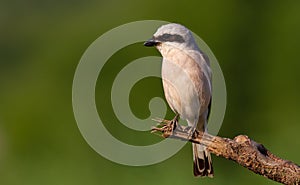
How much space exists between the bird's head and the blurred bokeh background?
365 cm

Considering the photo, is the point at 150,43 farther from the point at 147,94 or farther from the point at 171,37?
the point at 147,94

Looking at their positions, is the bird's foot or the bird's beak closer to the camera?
the bird's beak

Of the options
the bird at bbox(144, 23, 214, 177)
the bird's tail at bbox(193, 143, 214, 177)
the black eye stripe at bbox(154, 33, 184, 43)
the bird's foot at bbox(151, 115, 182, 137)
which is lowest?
the bird's tail at bbox(193, 143, 214, 177)

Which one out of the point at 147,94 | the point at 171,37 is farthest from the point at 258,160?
the point at 147,94

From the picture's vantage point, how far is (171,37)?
380 centimetres

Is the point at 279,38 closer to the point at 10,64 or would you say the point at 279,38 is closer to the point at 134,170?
the point at 134,170

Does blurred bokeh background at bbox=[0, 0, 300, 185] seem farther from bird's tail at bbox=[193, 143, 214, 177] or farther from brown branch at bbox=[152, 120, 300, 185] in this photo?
brown branch at bbox=[152, 120, 300, 185]

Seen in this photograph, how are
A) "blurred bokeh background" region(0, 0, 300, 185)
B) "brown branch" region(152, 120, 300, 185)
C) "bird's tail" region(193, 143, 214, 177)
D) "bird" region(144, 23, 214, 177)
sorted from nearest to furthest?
"brown branch" region(152, 120, 300, 185)
"bird" region(144, 23, 214, 177)
"bird's tail" region(193, 143, 214, 177)
"blurred bokeh background" region(0, 0, 300, 185)

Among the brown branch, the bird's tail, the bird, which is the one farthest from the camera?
the bird's tail

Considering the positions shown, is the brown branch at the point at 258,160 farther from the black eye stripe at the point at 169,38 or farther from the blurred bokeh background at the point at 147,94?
the blurred bokeh background at the point at 147,94

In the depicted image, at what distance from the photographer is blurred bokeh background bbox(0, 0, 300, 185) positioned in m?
8.33

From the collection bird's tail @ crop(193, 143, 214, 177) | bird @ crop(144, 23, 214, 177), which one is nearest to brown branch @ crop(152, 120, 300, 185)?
bird @ crop(144, 23, 214, 177)

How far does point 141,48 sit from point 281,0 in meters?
2.43

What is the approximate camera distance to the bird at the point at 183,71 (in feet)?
12.5
